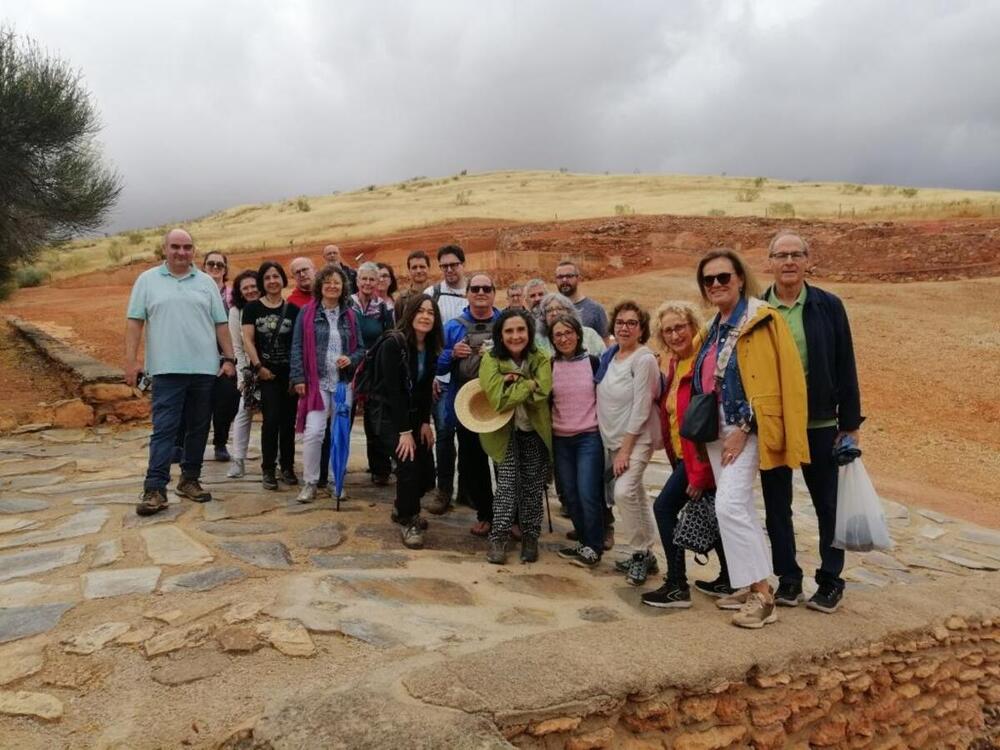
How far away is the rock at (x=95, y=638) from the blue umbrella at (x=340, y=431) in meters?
2.08

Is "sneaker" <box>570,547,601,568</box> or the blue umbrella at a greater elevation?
the blue umbrella

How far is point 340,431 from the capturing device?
5.33 meters

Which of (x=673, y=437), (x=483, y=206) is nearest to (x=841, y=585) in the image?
(x=673, y=437)

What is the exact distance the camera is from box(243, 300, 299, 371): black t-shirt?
18.8 ft

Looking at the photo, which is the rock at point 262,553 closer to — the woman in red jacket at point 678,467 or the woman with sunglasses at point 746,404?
the woman in red jacket at point 678,467

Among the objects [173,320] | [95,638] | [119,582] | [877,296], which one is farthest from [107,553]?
[877,296]

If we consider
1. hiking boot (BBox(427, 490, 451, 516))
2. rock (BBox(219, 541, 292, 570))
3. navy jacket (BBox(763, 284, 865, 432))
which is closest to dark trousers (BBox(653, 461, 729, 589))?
navy jacket (BBox(763, 284, 865, 432))

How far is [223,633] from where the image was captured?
328cm

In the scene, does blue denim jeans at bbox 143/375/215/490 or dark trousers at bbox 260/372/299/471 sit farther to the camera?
dark trousers at bbox 260/372/299/471

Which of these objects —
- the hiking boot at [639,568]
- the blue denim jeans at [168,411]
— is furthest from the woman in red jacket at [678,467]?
the blue denim jeans at [168,411]

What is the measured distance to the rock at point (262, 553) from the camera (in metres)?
4.23

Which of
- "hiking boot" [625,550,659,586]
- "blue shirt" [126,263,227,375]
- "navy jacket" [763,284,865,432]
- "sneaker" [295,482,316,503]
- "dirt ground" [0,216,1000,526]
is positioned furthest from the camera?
"dirt ground" [0,216,1000,526]

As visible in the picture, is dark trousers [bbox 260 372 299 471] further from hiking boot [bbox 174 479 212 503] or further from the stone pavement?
hiking boot [bbox 174 479 212 503]

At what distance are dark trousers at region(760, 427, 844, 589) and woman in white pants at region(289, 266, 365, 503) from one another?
3027mm
